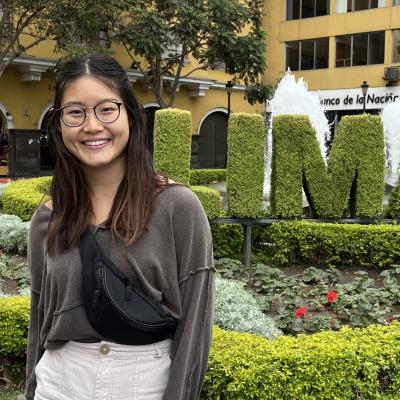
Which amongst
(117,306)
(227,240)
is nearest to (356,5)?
(227,240)

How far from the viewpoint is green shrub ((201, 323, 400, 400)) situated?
3131mm

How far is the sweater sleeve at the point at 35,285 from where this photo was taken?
1.87m

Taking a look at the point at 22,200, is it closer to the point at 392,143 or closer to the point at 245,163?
the point at 245,163

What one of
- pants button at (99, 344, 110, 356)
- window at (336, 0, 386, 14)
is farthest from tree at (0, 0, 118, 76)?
window at (336, 0, 386, 14)

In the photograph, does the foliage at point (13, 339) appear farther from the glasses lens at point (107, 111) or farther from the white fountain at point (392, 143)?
the white fountain at point (392, 143)

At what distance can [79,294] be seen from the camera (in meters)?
1.70

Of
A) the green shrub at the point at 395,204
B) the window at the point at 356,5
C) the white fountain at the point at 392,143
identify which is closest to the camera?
the green shrub at the point at 395,204

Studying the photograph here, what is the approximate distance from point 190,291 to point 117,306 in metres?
0.22

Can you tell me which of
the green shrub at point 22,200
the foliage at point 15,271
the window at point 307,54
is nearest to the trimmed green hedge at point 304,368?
the foliage at point 15,271

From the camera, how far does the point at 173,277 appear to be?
1690 mm

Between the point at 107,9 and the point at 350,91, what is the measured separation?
15.6 metres

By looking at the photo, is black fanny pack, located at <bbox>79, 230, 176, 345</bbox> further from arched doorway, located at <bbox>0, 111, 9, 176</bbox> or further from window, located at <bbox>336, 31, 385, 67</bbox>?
window, located at <bbox>336, 31, 385, 67</bbox>

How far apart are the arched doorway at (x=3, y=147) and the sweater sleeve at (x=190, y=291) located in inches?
747

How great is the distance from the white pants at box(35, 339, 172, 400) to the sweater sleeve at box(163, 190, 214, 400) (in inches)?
1.7
